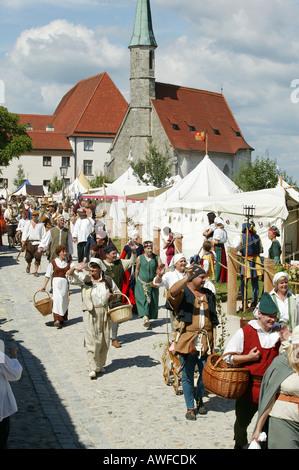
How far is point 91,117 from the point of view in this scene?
77312 mm

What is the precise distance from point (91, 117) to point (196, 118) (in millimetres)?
13401

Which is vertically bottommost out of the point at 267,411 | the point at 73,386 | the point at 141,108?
the point at 73,386

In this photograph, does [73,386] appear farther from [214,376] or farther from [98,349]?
[214,376]

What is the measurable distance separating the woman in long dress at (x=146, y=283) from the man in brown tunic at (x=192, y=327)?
4.83 m

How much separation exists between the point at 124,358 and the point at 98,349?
1.02 m

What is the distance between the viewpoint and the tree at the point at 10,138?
47.6 m

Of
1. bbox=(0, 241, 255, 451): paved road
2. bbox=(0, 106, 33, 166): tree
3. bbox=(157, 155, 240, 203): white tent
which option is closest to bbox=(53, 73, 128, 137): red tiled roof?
bbox=(0, 106, 33, 166): tree

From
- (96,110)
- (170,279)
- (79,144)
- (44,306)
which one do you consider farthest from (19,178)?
(170,279)

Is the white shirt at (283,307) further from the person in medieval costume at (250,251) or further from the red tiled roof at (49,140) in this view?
Result: the red tiled roof at (49,140)

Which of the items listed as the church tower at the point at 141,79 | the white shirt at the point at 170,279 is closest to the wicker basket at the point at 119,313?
the white shirt at the point at 170,279

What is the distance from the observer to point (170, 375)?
818cm
